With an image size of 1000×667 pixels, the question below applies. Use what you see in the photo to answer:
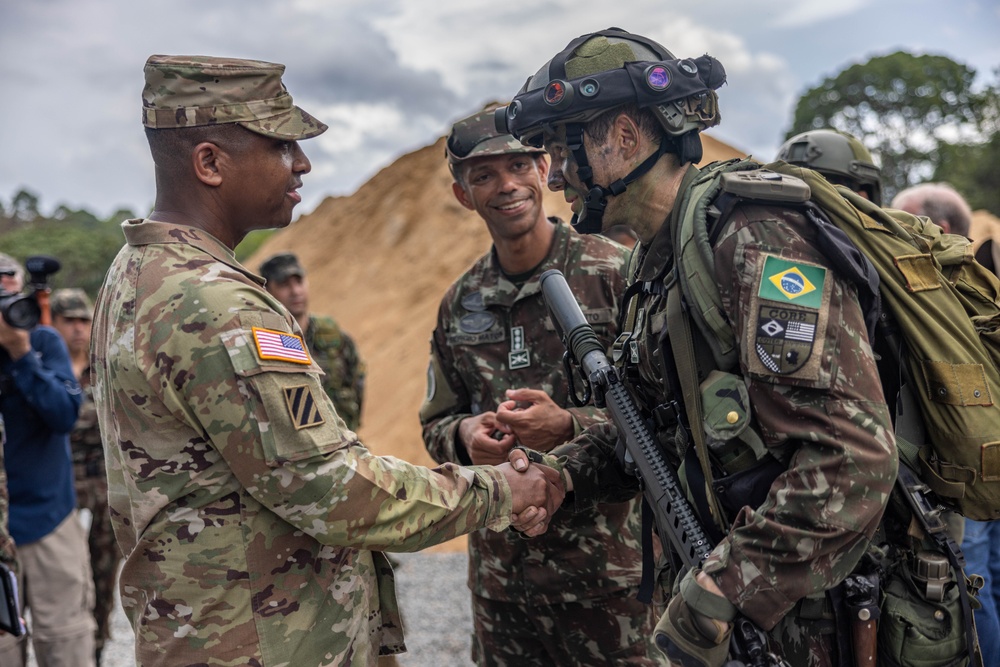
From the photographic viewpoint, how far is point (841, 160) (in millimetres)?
4188

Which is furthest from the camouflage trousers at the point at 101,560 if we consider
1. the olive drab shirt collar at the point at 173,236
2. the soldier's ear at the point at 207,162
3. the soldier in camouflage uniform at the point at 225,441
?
the soldier's ear at the point at 207,162

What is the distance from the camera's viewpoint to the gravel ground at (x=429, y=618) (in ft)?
19.9

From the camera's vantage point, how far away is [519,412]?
3080 millimetres

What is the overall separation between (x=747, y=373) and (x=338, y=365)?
4.94 metres

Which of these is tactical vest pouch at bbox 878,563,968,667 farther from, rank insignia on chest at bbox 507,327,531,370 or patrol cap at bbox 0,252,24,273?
patrol cap at bbox 0,252,24,273

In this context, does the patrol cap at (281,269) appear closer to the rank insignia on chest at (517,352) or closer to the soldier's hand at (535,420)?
the rank insignia on chest at (517,352)

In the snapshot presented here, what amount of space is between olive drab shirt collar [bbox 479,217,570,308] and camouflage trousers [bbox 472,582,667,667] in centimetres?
121

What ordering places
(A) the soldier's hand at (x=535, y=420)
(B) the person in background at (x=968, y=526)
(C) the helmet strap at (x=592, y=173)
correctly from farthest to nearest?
(B) the person in background at (x=968, y=526) → (A) the soldier's hand at (x=535, y=420) → (C) the helmet strap at (x=592, y=173)

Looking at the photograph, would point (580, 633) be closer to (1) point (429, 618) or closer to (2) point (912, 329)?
(2) point (912, 329)

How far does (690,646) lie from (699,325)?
77 centimetres

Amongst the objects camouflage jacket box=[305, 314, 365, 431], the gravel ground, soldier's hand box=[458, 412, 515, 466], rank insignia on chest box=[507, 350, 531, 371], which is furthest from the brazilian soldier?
camouflage jacket box=[305, 314, 365, 431]

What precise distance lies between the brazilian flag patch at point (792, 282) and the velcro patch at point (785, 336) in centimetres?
2

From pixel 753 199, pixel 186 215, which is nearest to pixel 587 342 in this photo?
pixel 753 199

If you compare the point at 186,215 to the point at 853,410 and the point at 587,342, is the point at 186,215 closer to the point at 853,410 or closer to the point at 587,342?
the point at 587,342
